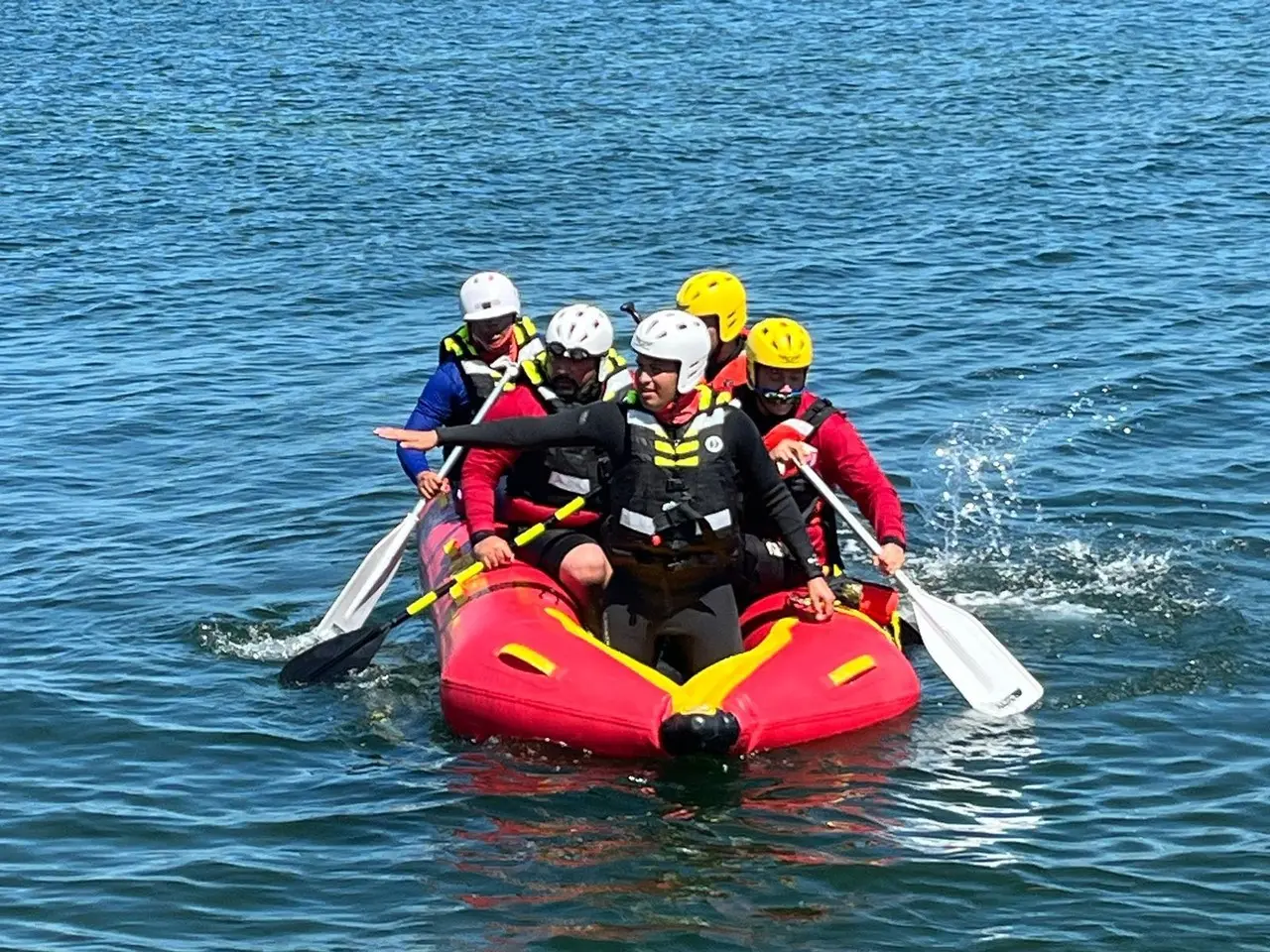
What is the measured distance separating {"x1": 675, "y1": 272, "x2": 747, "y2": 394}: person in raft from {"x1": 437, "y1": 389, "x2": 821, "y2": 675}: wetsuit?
5.62 ft

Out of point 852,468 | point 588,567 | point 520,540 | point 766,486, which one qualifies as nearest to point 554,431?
point 588,567

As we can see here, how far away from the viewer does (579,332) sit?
384 inches

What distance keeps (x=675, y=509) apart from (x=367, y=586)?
2356 millimetres

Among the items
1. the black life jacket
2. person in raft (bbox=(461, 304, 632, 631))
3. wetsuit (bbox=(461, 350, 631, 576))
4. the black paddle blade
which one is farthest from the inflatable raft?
the black paddle blade

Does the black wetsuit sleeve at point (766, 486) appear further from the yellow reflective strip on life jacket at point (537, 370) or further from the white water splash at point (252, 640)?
the white water splash at point (252, 640)

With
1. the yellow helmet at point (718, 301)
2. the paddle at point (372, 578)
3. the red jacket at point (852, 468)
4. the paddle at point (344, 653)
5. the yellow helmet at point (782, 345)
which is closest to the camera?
the yellow helmet at point (782, 345)

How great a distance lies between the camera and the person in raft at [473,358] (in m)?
11.0

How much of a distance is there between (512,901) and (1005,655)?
9.64 feet

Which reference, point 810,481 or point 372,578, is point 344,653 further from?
point 810,481

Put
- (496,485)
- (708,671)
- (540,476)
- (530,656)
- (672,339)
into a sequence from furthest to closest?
(496,485) → (540,476) → (530,656) → (708,671) → (672,339)

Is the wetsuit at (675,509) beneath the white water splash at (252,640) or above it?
above

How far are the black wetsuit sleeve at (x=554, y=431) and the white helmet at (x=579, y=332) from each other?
475mm

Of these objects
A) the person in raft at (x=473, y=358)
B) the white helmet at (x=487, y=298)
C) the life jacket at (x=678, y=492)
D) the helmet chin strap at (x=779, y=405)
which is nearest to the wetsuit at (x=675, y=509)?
the life jacket at (x=678, y=492)

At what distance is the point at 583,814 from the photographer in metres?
8.62
